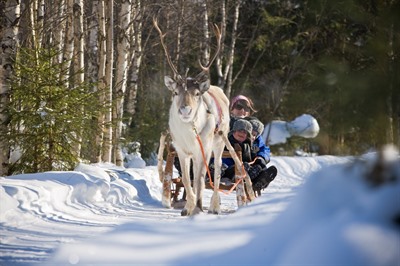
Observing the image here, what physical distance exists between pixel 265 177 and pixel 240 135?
0.78 meters

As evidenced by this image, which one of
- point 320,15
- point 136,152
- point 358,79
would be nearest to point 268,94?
point 320,15

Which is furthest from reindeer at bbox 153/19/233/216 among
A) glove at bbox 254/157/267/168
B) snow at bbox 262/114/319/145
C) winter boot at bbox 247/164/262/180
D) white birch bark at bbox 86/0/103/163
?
snow at bbox 262/114/319/145

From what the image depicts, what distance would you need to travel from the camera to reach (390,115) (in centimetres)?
287

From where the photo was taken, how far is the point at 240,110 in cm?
874

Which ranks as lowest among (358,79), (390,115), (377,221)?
(377,221)

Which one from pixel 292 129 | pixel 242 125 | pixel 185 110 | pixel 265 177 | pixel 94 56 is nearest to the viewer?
pixel 185 110

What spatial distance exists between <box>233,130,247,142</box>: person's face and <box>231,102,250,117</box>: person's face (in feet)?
3.28

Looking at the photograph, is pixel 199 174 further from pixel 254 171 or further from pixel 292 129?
pixel 292 129

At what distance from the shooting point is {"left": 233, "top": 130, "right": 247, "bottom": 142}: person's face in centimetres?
775

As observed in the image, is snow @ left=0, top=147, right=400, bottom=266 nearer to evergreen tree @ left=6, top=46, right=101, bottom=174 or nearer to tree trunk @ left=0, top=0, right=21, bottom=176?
evergreen tree @ left=6, top=46, right=101, bottom=174

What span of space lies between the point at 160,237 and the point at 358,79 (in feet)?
6.23

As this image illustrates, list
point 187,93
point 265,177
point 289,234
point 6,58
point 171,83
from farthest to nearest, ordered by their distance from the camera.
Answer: point 6,58, point 265,177, point 171,83, point 187,93, point 289,234

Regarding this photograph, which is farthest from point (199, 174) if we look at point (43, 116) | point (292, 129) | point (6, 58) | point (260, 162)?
point (292, 129)

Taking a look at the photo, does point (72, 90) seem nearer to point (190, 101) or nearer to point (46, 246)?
point (190, 101)
